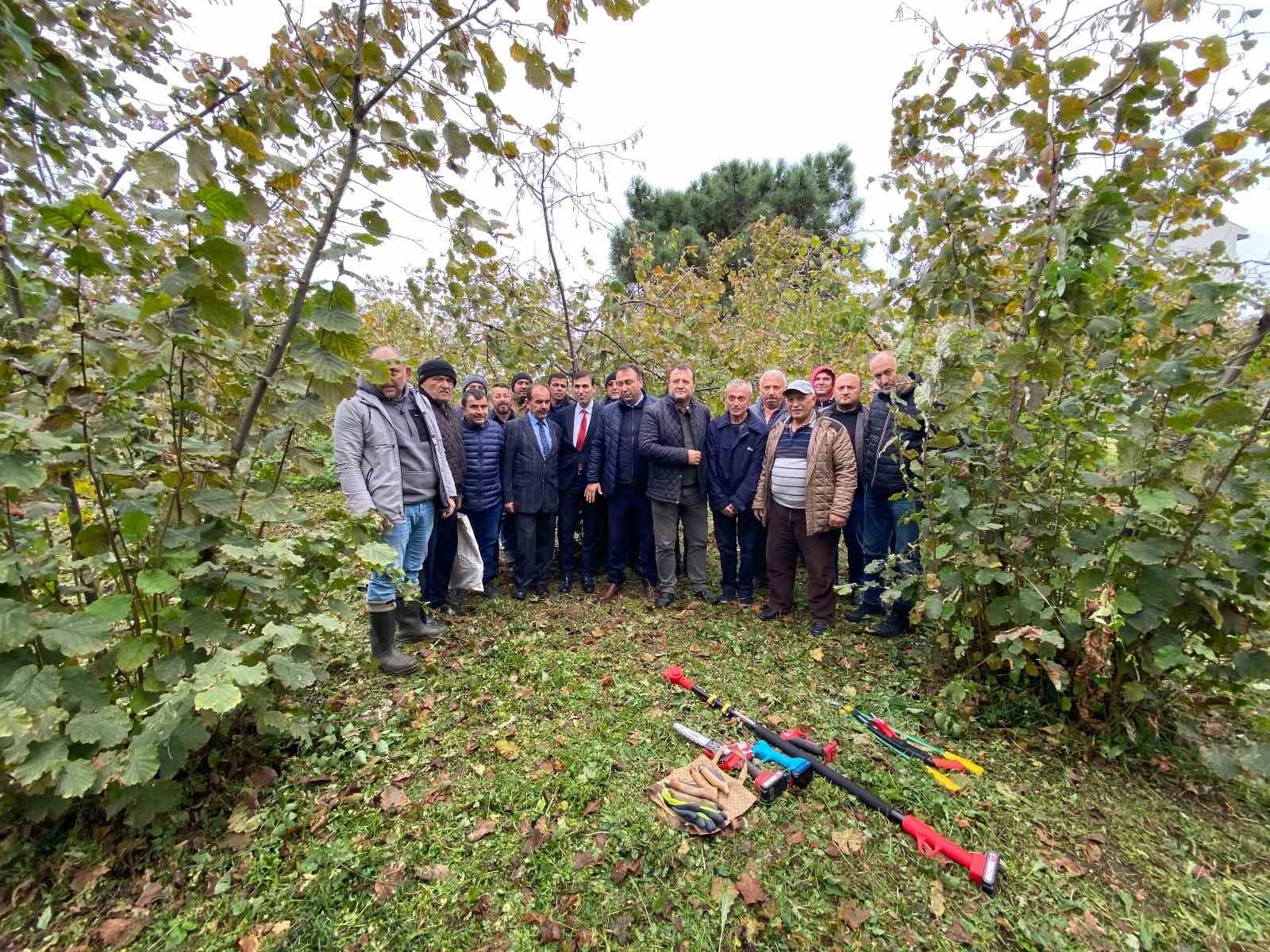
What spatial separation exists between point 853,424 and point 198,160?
4.44m

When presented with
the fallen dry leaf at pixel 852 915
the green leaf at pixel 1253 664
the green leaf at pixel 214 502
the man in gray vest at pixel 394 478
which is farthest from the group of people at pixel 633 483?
the fallen dry leaf at pixel 852 915

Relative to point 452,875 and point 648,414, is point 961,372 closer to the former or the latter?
point 648,414

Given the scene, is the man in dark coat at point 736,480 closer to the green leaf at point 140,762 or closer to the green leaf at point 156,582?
the green leaf at point 156,582

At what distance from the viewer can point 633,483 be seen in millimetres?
5211

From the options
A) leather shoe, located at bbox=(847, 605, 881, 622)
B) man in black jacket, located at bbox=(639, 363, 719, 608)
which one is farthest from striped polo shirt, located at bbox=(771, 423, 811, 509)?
leather shoe, located at bbox=(847, 605, 881, 622)

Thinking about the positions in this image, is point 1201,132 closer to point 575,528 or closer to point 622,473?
point 622,473

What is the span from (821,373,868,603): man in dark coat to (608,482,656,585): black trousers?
74.4 inches

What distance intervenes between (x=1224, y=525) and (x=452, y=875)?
12.4 ft

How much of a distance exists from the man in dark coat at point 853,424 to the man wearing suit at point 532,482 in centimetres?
265

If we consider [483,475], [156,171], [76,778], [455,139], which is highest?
[455,139]

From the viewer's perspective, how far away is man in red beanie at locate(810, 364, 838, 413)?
191 inches

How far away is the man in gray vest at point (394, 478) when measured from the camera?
3475 mm

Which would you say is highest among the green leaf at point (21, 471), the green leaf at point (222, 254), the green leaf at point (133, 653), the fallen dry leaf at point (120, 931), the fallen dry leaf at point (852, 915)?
the green leaf at point (222, 254)

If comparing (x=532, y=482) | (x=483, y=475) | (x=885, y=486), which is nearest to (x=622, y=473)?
(x=532, y=482)
